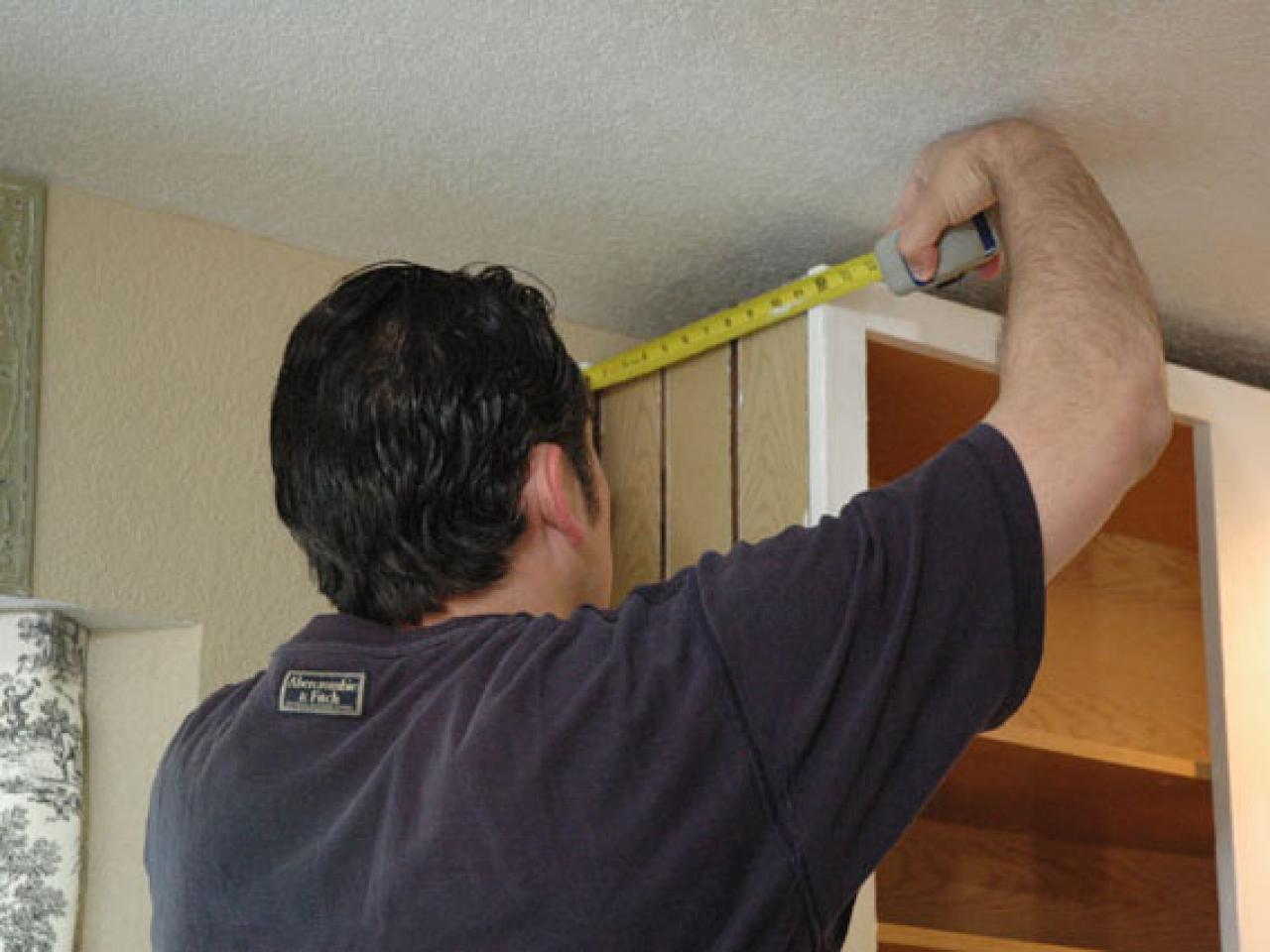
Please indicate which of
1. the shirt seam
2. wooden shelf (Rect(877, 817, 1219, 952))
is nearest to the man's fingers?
the shirt seam

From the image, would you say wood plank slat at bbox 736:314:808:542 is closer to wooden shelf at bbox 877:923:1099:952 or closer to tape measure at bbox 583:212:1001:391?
tape measure at bbox 583:212:1001:391

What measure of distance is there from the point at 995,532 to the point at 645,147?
0.80 meters

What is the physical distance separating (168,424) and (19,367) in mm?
176

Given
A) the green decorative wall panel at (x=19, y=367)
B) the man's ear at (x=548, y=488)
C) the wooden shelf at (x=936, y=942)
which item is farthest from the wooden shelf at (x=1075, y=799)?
the green decorative wall panel at (x=19, y=367)

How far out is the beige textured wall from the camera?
190 cm

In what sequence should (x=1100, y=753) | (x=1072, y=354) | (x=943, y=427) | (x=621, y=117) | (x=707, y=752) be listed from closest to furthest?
(x=707, y=752) < (x=1072, y=354) < (x=621, y=117) < (x=1100, y=753) < (x=943, y=427)

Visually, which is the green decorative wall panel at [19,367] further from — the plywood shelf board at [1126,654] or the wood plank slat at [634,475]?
the plywood shelf board at [1126,654]

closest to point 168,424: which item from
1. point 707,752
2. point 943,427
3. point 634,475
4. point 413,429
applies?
point 634,475

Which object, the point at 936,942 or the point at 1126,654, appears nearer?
the point at 936,942

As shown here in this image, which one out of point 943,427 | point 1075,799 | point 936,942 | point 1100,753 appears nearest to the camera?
point 936,942

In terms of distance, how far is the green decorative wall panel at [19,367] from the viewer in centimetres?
183

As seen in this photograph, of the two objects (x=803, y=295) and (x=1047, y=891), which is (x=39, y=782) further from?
(x=1047, y=891)

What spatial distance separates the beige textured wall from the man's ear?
766 mm

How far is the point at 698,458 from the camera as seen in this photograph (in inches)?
81.3
